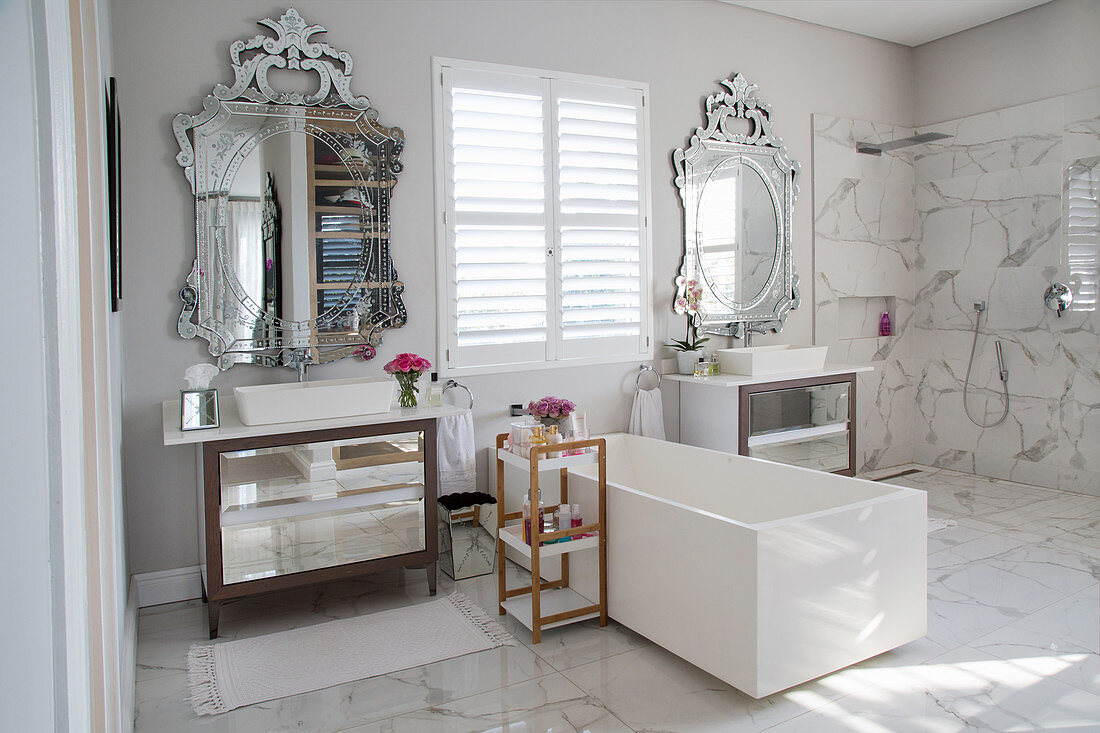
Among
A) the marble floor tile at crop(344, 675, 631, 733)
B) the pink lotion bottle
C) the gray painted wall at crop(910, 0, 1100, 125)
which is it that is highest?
the gray painted wall at crop(910, 0, 1100, 125)

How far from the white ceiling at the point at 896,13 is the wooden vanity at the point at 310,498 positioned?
131 inches

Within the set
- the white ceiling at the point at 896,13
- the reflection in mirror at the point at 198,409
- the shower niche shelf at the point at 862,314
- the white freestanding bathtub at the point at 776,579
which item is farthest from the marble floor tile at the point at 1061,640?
the white ceiling at the point at 896,13

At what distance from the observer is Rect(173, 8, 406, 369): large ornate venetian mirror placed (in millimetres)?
3232

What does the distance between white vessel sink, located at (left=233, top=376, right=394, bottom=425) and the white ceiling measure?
319 centimetres

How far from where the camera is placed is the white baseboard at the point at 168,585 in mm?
3215

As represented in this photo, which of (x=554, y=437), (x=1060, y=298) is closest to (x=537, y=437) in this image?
(x=554, y=437)

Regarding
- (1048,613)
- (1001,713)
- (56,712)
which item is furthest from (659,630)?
(56,712)

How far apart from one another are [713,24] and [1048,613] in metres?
3.46

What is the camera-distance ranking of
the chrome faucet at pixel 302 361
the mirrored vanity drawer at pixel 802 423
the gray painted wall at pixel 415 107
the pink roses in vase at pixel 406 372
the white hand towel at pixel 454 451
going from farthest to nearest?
the mirrored vanity drawer at pixel 802 423 → the white hand towel at pixel 454 451 → the chrome faucet at pixel 302 361 → the pink roses in vase at pixel 406 372 → the gray painted wall at pixel 415 107

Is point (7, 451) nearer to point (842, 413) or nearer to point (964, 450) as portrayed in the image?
point (842, 413)

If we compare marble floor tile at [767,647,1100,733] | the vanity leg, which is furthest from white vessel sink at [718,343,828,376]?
the vanity leg

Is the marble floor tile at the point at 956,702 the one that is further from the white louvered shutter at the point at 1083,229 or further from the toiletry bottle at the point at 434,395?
the white louvered shutter at the point at 1083,229

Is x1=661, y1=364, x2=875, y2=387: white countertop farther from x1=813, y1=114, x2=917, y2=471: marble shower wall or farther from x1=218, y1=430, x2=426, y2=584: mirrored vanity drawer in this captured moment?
x1=218, y1=430, x2=426, y2=584: mirrored vanity drawer

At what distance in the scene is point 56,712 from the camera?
112 cm
